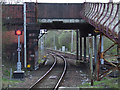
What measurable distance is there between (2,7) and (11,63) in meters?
4.19

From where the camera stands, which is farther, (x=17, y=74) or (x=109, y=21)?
(x=17, y=74)

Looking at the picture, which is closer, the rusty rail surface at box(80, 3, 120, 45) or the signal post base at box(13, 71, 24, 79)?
the rusty rail surface at box(80, 3, 120, 45)

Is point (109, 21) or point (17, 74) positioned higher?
point (109, 21)

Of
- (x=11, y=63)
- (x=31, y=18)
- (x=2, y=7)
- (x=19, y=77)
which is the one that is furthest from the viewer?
(x=31, y=18)

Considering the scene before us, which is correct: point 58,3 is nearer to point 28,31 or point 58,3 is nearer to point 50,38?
point 28,31

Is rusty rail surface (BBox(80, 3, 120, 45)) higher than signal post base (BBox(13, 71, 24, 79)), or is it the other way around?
rusty rail surface (BBox(80, 3, 120, 45))

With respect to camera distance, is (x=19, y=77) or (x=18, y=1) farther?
(x=18, y=1)

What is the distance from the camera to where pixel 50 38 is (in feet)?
233

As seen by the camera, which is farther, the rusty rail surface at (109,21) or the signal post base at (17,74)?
the signal post base at (17,74)

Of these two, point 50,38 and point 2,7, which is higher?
point 2,7

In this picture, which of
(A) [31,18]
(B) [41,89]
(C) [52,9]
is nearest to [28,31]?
(A) [31,18]

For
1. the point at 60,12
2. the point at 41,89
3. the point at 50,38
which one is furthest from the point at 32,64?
the point at 50,38

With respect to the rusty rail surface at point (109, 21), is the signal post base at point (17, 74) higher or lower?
lower

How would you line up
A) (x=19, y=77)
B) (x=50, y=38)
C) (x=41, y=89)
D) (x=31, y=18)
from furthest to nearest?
(x=50, y=38), (x=31, y=18), (x=19, y=77), (x=41, y=89)
